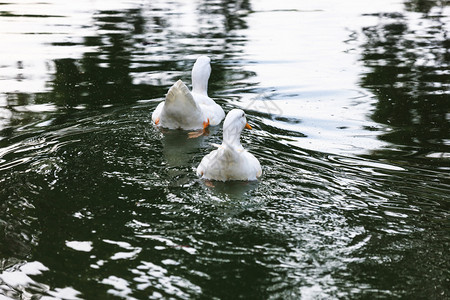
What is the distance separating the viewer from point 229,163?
22.9 feet

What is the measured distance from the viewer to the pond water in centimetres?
514

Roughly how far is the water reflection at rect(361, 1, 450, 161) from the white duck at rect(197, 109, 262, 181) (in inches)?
90.0

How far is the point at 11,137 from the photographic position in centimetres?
871

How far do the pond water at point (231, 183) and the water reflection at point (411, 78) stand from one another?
2.0 inches

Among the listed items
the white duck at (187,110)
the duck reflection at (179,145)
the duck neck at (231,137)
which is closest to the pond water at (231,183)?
the duck reflection at (179,145)

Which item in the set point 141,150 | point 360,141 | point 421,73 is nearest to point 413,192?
point 360,141

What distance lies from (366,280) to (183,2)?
17652 mm

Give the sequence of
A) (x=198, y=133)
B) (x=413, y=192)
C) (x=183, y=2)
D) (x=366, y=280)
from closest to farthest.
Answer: (x=366, y=280), (x=413, y=192), (x=198, y=133), (x=183, y=2)

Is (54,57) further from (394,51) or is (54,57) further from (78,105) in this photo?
(394,51)

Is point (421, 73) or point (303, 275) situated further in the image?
point (421, 73)

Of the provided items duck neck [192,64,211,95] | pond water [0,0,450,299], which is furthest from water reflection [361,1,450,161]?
duck neck [192,64,211,95]

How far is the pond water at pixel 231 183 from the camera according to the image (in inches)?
202

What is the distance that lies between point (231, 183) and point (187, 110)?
2.24 metres

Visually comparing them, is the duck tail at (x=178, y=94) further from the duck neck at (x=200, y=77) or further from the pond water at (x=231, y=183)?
the duck neck at (x=200, y=77)
